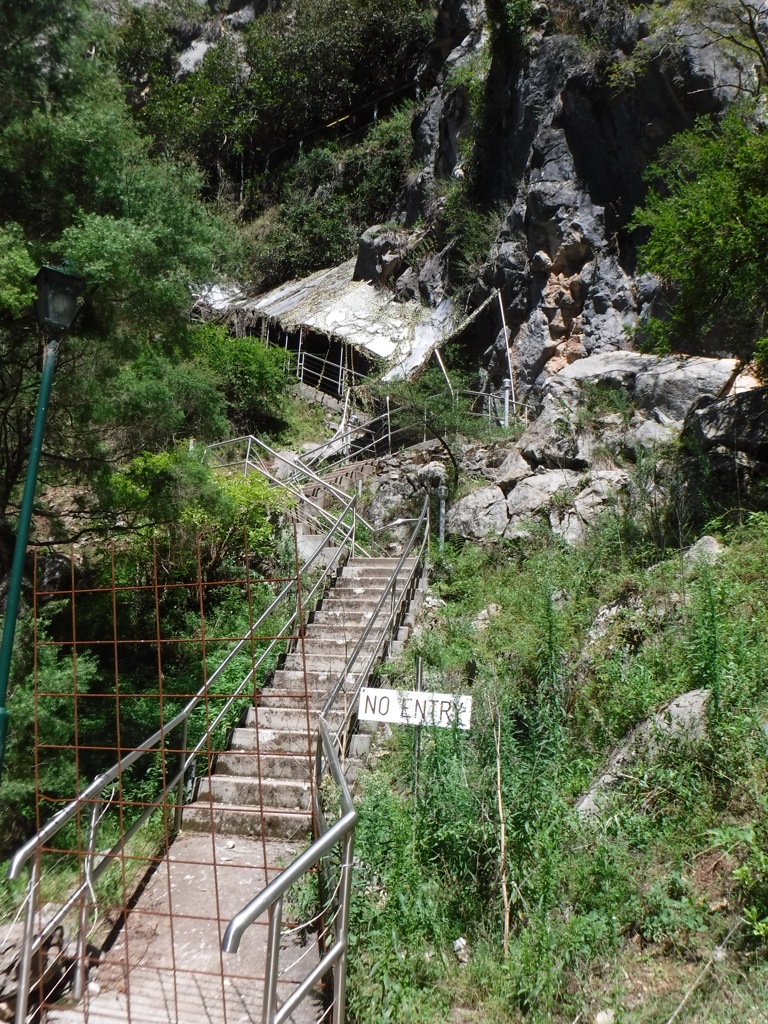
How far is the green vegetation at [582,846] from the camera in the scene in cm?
359

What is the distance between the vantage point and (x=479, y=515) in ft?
37.8

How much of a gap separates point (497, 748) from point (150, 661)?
6648 mm

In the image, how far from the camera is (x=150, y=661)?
10.1 metres

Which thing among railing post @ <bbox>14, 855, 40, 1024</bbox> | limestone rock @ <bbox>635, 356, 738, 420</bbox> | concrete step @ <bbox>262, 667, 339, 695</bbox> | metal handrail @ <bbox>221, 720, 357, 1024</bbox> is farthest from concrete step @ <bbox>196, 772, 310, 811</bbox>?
limestone rock @ <bbox>635, 356, 738, 420</bbox>

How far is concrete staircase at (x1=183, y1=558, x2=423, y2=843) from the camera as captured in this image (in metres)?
6.09

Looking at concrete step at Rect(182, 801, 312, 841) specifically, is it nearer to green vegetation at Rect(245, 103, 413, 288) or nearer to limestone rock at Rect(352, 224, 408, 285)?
limestone rock at Rect(352, 224, 408, 285)

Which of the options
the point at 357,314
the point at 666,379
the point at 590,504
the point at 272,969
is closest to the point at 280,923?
the point at 272,969

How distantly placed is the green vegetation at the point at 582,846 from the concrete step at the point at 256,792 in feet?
2.39

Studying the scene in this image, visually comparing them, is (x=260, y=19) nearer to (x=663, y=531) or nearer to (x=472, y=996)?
(x=663, y=531)

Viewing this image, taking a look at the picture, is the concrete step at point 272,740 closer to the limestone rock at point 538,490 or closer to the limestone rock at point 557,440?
the limestone rock at point 538,490

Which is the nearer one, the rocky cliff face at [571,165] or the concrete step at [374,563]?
the concrete step at [374,563]

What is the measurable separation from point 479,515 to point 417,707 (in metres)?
6.85

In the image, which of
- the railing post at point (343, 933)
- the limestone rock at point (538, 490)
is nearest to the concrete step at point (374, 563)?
the limestone rock at point (538, 490)

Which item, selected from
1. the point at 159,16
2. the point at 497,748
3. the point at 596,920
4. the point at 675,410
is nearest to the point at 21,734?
the point at 497,748
